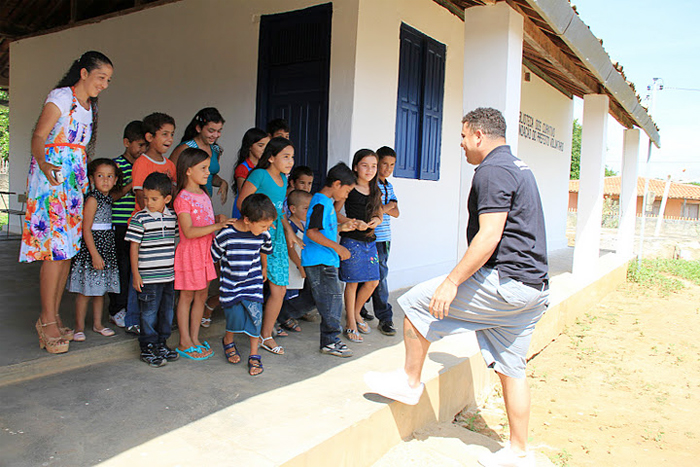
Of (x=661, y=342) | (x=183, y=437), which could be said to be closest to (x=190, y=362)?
(x=183, y=437)

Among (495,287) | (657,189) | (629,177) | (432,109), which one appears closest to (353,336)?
(495,287)

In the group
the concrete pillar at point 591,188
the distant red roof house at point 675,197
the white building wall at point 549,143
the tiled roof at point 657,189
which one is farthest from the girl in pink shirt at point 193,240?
the distant red roof house at point 675,197

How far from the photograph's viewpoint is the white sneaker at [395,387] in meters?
2.85

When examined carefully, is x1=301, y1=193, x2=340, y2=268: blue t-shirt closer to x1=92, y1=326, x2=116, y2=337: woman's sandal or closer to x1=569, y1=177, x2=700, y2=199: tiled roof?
x1=92, y1=326, x2=116, y2=337: woman's sandal

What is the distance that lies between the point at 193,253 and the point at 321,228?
841mm

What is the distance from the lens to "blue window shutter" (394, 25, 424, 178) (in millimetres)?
5684

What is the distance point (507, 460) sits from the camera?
2723mm

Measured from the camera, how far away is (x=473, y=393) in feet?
12.9

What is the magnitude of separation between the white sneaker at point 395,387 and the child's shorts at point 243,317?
81 centimetres

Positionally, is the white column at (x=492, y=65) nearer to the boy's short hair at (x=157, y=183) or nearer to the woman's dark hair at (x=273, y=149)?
the woman's dark hair at (x=273, y=149)

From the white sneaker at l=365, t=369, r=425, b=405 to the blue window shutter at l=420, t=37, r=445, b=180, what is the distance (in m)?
3.66

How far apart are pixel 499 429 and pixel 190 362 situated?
2133 mm

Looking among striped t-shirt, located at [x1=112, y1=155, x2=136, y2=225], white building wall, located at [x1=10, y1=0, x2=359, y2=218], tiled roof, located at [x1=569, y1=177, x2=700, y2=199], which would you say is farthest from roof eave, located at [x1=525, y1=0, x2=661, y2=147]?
tiled roof, located at [x1=569, y1=177, x2=700, y2=199]

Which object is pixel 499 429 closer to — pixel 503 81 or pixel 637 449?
pixel 637 449
